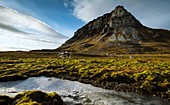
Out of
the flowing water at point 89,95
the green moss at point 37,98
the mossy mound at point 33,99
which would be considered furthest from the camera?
the flowing water at point 89,95

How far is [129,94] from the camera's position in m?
36.2

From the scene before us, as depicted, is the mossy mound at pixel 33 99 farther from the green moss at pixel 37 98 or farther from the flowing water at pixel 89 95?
the flowing water at pixel 89 95

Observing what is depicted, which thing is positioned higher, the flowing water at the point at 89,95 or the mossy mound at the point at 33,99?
the mossy mound at the point at 33,99

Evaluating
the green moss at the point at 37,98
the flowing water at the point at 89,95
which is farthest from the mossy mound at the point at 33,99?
the flowing water at the point at 89,95

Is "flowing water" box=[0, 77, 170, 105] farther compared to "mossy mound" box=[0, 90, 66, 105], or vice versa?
"flowing water" box=[0, 77, 170, 105]

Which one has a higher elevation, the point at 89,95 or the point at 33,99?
the point at 33,99

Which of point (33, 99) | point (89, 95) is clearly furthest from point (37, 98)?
point (89, 95)

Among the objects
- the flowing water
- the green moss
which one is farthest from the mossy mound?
the flowing water

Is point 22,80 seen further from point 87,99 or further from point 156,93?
point 156,93

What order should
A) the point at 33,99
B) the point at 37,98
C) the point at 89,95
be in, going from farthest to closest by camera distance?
the point at 89,95 < the point at 37,98 < the point at 33,99

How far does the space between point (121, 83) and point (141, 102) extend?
12974mm

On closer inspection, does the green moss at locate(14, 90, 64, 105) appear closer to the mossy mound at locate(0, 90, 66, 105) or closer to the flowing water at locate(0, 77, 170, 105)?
the mossy mound at locate(0, 90, 66, 105)

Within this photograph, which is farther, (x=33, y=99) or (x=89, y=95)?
(x=89, y=95)

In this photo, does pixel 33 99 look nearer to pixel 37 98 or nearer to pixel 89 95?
pixel 37 98
